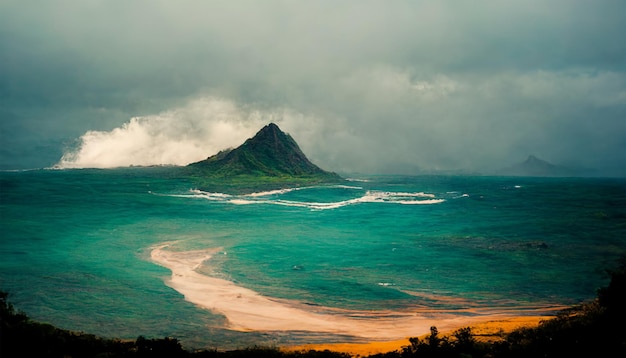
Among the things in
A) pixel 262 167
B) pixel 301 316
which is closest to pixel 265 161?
pixel 262 167

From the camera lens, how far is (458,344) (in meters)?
13.4

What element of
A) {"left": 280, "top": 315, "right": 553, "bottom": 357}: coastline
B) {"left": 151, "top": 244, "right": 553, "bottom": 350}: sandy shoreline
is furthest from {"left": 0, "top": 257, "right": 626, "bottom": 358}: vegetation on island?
{"left": 151, "top": 244, "right": 553, "bottom": 350}: sandy shoreline

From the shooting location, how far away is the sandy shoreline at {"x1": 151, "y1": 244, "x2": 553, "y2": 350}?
18.8m

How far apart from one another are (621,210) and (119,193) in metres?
95.6

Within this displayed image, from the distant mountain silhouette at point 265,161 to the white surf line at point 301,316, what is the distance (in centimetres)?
9401

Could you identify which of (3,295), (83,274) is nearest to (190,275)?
(83,274)

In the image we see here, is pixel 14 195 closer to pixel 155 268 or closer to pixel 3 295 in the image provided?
pixel 155 268

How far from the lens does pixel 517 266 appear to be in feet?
106

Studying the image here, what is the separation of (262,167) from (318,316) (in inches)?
4174

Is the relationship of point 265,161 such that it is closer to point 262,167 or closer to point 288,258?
point 262,167

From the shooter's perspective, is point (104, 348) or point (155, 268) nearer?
point (104, 348)

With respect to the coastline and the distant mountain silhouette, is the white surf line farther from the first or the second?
the distant mountain silhouette

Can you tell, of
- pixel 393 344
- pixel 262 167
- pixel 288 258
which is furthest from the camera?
pixel 262 167

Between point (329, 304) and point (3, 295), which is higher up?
point (3, 295)
